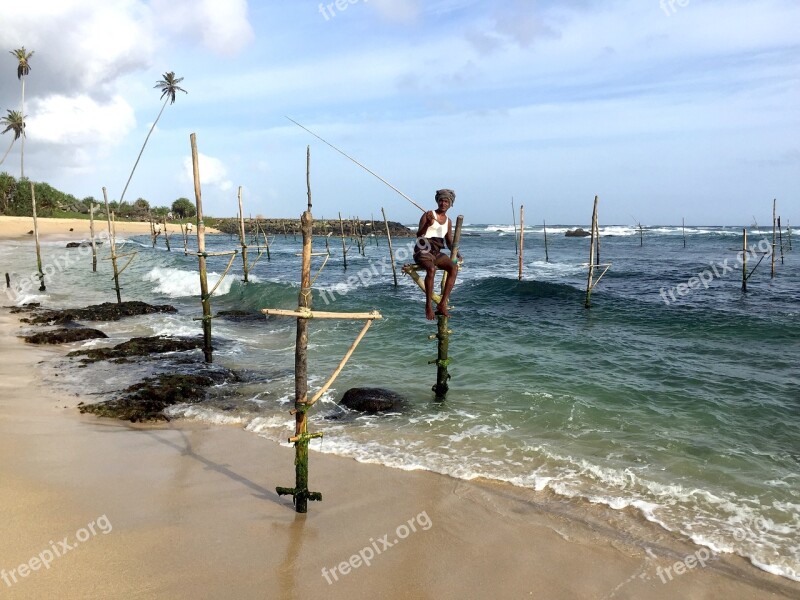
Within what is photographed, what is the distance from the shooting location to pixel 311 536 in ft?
18.0

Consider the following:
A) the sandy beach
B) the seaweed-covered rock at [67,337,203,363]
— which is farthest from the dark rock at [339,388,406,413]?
the sandy beach

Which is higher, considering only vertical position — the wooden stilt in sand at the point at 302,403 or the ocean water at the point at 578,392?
the wooden stilt in sand at the point at 302,403

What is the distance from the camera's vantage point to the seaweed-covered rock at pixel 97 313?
56.3 ft

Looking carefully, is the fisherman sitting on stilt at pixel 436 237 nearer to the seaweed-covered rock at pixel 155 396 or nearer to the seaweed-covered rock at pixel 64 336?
the seaweed-covered rock at pixel 155 396

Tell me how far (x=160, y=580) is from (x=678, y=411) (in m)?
8.80

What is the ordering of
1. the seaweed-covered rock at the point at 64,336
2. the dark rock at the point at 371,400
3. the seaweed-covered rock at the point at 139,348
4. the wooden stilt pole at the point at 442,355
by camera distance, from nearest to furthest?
the dark rock at the point at 371,400 → the wooden stilt pole at the point at 442,355 → the seaweed-covered rock at the point at 139,348 → the seaweed-covered rock at the point at 64,336

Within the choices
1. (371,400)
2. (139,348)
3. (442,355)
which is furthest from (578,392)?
(139,348)

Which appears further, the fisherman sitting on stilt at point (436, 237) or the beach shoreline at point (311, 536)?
the fisherman sitting on stilt at point (436, 237)

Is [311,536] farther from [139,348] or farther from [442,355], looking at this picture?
[139,348]

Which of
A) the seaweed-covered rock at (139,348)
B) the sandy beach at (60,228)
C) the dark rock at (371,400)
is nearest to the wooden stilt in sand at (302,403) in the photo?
the dark rock at (371,400)

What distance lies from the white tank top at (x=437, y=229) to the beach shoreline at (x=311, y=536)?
335cm

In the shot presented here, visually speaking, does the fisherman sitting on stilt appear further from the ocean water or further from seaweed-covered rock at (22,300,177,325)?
seaweed-covered rock at (22,300,177,325)

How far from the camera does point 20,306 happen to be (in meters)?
19.8

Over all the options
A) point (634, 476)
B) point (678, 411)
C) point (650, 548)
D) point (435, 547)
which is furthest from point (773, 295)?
point (435, 547)
